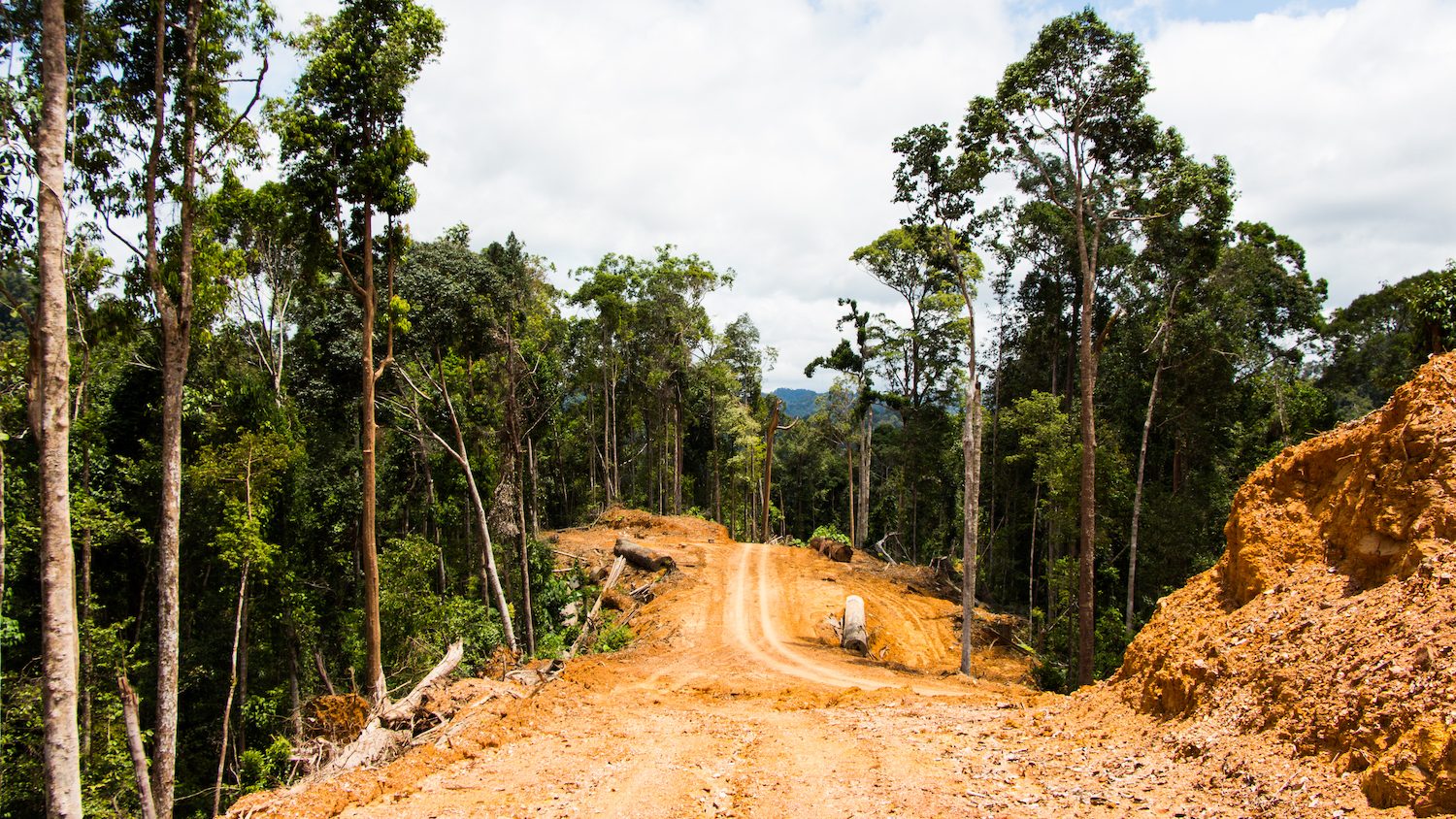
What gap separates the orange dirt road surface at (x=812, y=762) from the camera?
224 inches

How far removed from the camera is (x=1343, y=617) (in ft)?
19.9

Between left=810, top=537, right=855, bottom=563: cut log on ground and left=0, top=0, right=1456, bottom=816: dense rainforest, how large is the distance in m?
4.33

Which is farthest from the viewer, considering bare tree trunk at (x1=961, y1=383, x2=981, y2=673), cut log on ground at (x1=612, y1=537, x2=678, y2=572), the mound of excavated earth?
cut log on ground at (x1=612, y1=537, x2=678, y2=572)

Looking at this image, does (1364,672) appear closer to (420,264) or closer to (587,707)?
(587,707)

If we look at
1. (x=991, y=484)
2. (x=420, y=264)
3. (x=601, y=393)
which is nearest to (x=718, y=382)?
(x=601, y=393)

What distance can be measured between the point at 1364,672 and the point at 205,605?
24795mm

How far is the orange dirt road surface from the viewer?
18.7ft

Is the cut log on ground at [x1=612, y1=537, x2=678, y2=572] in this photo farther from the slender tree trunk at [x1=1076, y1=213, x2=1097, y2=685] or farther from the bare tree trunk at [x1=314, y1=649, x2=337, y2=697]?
the slender tree trunk at [x1=1076, y1=213, x2=1097, y2=685]

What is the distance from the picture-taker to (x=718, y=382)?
4128 centimetres

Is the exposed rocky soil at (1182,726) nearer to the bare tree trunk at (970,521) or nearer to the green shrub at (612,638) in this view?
the bare tree trunk at (970,521)

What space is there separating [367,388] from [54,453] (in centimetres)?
612

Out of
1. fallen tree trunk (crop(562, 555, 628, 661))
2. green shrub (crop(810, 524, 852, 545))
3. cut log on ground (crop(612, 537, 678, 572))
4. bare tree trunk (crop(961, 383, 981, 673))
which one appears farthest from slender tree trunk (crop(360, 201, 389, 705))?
green shrub (crop(810, 524, 852, 545))

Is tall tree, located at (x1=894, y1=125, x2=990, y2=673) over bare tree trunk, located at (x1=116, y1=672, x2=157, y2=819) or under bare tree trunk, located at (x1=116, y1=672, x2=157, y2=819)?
over

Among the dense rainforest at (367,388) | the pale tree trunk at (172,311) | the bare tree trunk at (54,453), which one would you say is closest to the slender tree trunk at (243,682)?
the dense rainforest at (367,388)
